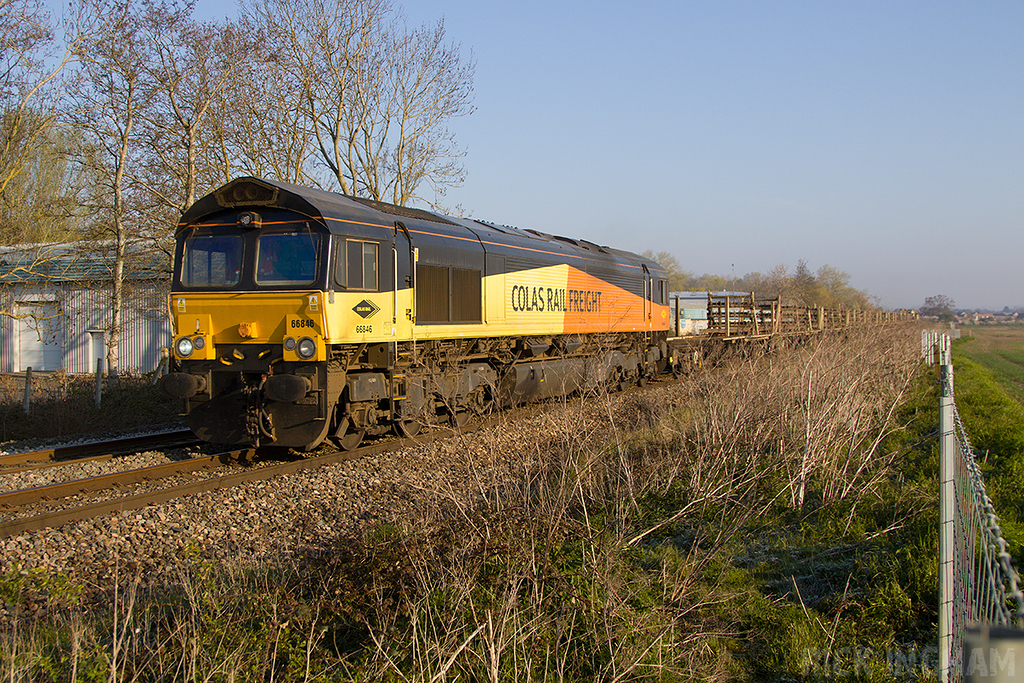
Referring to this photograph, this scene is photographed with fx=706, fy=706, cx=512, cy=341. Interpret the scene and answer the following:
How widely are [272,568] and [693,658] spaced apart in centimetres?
328

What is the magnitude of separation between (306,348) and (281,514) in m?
2.50

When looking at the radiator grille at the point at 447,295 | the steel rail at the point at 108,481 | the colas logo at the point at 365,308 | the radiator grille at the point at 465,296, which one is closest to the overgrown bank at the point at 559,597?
the steel rail at the point at 108,481

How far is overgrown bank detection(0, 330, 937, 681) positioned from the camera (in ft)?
13.0

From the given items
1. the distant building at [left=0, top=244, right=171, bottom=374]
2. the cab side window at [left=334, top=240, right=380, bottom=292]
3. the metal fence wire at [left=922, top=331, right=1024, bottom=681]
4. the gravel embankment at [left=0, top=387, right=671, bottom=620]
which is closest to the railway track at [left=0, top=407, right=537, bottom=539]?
the gravel embankment at [left=0, top=387, right=671, bottom=620]

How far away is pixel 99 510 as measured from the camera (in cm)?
720

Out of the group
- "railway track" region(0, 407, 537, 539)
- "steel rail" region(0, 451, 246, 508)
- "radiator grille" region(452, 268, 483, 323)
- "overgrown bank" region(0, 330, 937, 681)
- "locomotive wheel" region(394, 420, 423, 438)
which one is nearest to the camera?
"overgrown bank" region(0, 330, 937, 681)

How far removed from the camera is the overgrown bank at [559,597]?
3963 millimetres

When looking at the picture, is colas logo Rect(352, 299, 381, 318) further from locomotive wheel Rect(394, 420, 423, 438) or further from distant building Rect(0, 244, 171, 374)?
distant building Rect(0, 244, 171, 374)

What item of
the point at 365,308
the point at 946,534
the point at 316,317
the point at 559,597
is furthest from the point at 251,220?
the point at 946,534

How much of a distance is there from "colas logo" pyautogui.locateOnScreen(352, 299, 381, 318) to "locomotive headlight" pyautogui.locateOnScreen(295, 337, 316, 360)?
76 cm

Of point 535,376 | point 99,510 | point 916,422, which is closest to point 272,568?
point 99,510

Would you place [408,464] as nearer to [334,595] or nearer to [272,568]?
[272,568]

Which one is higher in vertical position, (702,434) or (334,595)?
(702,434)

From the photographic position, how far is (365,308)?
9648 millimetres
